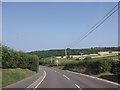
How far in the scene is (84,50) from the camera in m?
180

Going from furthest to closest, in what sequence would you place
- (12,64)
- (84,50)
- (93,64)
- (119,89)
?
(84,50) → (93,64) → (12,64) → (119,89)

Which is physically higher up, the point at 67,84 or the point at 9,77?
the point at 9,77

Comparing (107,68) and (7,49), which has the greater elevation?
(7,49)

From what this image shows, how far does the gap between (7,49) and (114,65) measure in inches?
597

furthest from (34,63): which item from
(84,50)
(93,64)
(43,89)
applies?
(84,50)

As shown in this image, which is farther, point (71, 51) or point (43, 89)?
point (71, 51)

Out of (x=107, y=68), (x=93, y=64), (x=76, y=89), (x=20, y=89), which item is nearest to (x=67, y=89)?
(x=76, y=89)

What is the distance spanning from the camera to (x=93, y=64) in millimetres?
50219

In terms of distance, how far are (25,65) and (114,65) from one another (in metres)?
14.9

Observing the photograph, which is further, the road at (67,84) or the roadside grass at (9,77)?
the roadside grass at (9,77)

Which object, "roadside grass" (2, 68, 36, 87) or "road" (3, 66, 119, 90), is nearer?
"road" (3, 66, 119, 90)

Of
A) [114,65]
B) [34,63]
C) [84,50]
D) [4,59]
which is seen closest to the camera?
[4,59]

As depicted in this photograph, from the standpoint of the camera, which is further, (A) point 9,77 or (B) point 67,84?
(A) point 9,77

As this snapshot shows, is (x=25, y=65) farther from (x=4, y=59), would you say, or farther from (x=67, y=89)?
(x=67, y=89)
